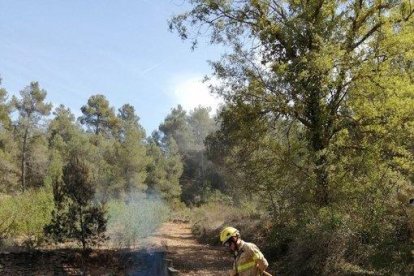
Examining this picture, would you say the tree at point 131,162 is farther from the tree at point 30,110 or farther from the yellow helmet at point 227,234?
the yellow helmet at point 227,234

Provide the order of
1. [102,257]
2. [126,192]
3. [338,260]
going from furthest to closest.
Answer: [126,192]
[102,257]
[338,260]

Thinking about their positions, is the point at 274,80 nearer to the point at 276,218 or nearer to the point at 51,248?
the point at 276,218

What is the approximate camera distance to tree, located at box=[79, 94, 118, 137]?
81.8m

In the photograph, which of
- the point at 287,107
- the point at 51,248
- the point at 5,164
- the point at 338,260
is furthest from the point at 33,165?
the point at 338,260

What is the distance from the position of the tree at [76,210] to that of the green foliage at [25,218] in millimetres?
2440

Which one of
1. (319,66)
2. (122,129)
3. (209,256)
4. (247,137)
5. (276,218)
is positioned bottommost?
(209,256)

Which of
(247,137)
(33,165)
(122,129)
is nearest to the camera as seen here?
(247,137)

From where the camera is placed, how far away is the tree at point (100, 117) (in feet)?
268

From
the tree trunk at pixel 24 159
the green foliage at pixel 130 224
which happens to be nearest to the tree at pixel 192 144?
the tree trunk at pixel 24 159

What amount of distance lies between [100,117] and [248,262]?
257ft

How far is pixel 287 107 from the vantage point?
17047 mm

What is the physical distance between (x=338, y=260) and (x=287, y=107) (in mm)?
6749

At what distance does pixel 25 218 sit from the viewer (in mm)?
20312

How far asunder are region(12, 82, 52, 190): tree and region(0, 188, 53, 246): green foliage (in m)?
38.2
